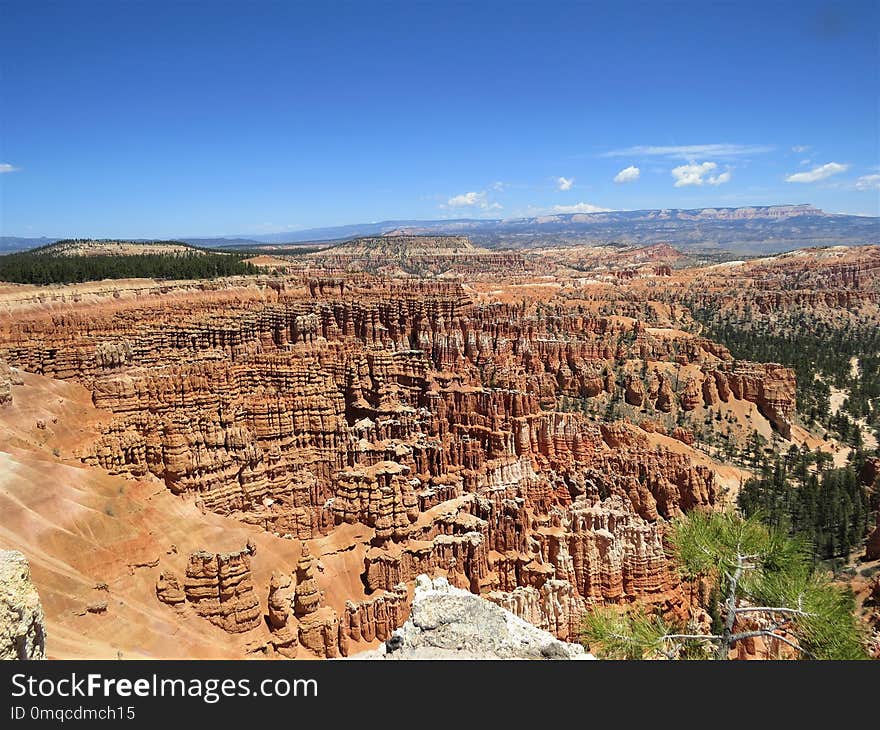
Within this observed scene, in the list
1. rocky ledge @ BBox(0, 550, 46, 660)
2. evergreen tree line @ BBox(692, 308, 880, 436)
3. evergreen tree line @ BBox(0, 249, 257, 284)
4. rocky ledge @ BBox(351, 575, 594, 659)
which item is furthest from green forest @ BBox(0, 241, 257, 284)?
evergreen tree line @ BBox(692, 308, 880, 436)

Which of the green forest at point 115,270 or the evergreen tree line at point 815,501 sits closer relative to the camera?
the evergreen tree line at point 815,501

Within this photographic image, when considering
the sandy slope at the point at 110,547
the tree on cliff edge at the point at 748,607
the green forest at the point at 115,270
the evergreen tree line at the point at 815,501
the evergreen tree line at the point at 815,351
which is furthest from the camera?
the evergreen tree line at the point at 815,351

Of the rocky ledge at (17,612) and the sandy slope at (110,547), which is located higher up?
the rocky ledge at (17,612)

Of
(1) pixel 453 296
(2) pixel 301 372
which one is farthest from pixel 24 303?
(1) pixel 453 296

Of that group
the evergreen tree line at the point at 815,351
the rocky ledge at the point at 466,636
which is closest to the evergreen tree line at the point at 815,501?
the evergreen tree line at the point at 815,351

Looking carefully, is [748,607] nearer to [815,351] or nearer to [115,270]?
[115,270]

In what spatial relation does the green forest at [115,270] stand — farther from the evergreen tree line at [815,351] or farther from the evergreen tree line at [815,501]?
the evergreen tree line at [815,351]

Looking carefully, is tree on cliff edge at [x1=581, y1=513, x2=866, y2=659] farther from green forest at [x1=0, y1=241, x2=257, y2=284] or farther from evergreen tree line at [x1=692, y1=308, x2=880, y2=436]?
green forest at [x1=0, y1=241, x2=257, y2=284]
